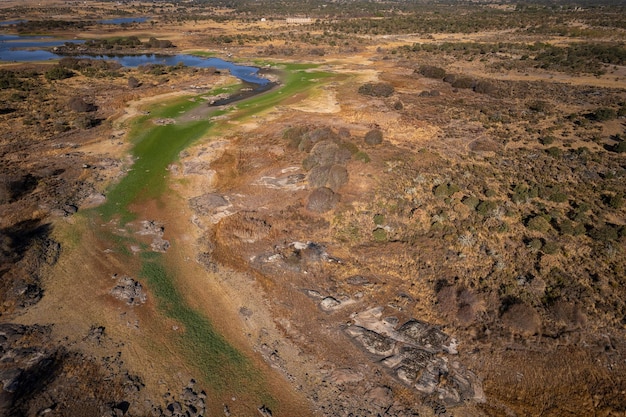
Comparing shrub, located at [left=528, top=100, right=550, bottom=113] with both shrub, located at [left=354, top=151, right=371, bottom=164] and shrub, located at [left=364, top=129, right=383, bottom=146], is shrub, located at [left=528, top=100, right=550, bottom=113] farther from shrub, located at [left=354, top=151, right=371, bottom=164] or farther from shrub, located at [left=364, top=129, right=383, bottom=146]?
shrub, located at [left=354, top=151, right=371, bottom=164]

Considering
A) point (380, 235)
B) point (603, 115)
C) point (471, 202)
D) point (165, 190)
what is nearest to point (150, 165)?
point (165, 190)

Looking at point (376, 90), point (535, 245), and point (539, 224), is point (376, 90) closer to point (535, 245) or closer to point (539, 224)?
point (539, 224)

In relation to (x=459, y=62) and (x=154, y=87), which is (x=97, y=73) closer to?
(x=154, y=87)

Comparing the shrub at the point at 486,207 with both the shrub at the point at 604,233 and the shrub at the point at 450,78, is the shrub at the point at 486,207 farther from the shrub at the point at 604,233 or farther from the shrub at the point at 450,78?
the shrub at the point at 450,78

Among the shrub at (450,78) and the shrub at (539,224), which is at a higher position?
the shrub at (450,78)

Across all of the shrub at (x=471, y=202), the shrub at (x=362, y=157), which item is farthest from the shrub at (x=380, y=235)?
Answer: the shrub at (x=362, y=157)

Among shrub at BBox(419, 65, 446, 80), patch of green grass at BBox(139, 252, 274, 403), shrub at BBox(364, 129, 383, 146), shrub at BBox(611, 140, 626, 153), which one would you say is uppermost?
shrub at BBox(419, 65, 446, 80)

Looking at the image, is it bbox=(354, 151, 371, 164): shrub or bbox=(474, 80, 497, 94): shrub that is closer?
bbox=(354, 151, 371, 164): shrub

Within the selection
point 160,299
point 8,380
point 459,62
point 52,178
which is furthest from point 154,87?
point 459,62

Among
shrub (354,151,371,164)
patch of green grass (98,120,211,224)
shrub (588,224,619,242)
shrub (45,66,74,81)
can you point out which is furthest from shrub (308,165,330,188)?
shrub (45,66,74,81)
